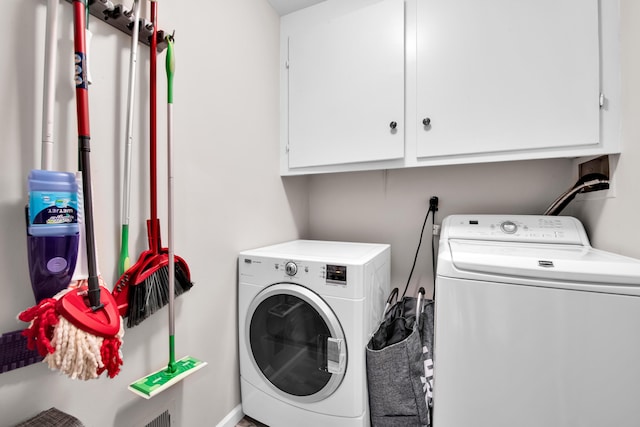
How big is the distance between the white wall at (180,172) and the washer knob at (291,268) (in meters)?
0.33

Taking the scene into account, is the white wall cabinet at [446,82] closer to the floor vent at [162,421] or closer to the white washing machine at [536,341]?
the white washing machine at [536,341]

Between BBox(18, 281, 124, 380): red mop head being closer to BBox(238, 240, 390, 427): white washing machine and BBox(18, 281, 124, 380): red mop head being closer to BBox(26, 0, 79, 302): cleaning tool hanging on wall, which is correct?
BBox(26, 0, 79, 302): cleaning tool hanging on wall

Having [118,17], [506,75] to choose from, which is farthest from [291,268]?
[506,75]

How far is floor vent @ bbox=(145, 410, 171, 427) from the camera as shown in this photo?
3.27ft

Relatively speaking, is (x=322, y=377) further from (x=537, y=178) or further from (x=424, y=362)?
(x=537, y=178)

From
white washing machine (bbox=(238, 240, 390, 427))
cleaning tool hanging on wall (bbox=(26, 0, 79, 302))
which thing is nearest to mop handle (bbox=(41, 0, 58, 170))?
cleaning tool hanging on wall (bbox=(26, 0, 79, 302))

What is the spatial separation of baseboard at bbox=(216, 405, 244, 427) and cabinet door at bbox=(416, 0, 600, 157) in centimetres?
167

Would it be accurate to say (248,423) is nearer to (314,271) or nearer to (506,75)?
(314,271)

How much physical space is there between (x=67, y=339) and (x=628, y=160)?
6.07ft

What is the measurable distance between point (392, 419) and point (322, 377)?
359 mm

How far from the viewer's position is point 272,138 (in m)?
1.71

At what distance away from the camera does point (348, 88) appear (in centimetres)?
154

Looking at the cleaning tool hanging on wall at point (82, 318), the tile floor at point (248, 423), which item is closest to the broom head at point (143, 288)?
the cleaning tool hanging on wall at point (82, 318)

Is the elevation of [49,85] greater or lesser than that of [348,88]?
lesser
